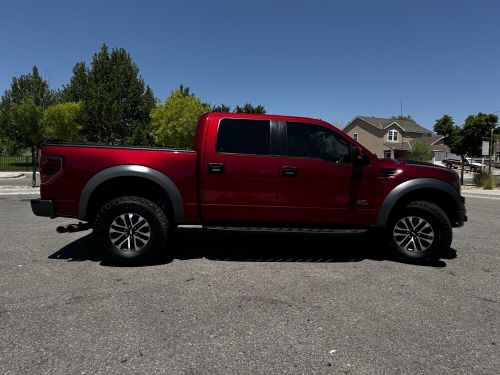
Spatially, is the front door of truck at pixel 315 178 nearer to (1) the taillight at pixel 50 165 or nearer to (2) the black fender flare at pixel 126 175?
(2) the black fender flare at pixel 126 175

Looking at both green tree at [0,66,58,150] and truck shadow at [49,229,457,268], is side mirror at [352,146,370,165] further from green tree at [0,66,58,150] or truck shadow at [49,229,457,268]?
green tree at [0,66,58,150]

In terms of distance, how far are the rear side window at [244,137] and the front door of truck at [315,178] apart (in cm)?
29

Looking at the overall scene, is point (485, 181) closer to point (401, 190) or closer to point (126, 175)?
point (401, 190)

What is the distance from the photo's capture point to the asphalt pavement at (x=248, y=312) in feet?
9.55

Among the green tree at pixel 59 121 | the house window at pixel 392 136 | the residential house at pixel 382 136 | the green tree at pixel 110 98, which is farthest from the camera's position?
the house window at pixel 392 136

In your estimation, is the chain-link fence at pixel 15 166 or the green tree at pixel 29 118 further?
the chain-link fence at pixel 15 166

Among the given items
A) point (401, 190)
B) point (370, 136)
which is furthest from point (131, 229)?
point (370, 136)

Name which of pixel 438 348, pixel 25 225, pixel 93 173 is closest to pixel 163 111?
pixel 25 225

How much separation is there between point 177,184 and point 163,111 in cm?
3731

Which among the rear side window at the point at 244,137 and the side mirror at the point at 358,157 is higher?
the rear side window at the point at 244,137

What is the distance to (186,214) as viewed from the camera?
17.4 ft

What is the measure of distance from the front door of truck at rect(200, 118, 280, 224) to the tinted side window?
0.33 metres

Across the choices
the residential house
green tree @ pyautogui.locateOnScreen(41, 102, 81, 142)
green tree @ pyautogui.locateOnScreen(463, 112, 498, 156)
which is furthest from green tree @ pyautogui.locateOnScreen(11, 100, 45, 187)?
the residential house

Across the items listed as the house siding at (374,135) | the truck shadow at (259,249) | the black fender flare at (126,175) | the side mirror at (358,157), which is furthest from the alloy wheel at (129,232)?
the house siding at (374,135)
